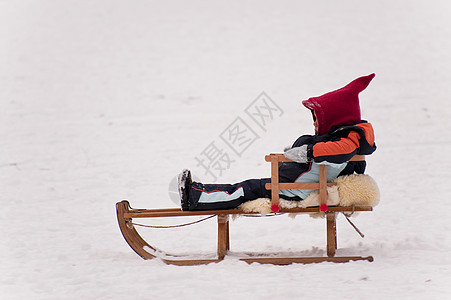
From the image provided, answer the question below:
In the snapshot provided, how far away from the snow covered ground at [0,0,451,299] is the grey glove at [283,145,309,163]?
27.6 inches

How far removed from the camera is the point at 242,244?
185 inches

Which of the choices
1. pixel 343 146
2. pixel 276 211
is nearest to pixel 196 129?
pixel 276 211

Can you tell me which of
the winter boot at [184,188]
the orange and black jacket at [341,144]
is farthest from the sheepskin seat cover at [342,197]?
the winter boot at [184,188]

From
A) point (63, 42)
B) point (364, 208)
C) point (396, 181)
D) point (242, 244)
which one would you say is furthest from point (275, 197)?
point (63, 42)

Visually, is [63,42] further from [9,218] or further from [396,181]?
[396,181]

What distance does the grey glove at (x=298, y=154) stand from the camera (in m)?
3.72

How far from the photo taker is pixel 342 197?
12.7 ft

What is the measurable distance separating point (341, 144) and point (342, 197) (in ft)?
1.34

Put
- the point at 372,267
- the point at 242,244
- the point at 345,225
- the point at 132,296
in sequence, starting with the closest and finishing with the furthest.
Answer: the point at 132,296, the point at 372,267, the point at 242,244, the point at 345,225

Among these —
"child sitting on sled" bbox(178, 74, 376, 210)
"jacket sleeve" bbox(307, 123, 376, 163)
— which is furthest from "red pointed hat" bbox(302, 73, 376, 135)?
"jacket sleeve" bbox(307, 123, 376, 163)

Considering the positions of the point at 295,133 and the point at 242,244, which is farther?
the point at 295,133

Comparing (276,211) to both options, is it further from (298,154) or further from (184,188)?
(184,188)

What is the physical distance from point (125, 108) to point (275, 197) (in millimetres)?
5646

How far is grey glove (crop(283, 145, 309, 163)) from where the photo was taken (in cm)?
372
